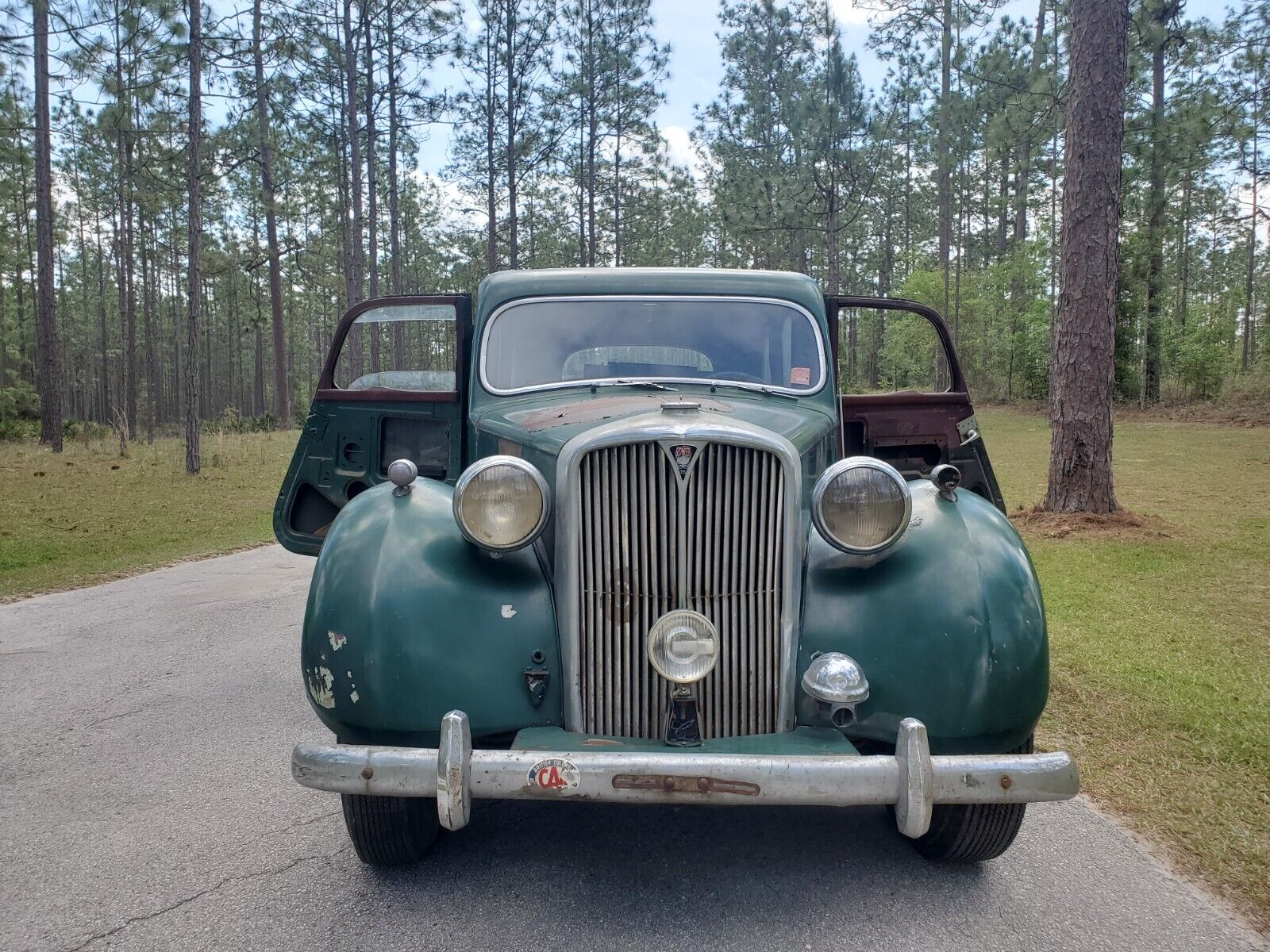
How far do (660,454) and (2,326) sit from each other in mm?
43214

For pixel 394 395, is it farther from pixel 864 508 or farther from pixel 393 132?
pixel 393 132

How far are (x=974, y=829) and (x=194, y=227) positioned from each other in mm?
16256

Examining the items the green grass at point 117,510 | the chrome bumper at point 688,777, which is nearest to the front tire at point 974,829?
the chrome bumper at point 688,777

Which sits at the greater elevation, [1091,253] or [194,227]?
[194,227]

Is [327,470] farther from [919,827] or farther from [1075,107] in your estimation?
[1075,107]

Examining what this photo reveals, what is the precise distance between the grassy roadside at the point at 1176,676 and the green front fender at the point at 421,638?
2.21m

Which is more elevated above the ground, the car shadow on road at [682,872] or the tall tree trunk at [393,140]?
the tall tree trunk at [393,140]

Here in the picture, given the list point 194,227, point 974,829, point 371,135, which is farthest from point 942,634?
point 371,135

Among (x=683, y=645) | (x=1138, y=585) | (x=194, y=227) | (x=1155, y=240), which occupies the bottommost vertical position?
(x=1138, y=585)

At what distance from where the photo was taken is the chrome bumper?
213 centimetres

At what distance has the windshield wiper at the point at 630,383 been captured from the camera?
3.60 metres

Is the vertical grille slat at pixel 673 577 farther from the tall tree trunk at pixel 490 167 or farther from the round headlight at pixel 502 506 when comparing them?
the tall tree trunk at pixel 490 167

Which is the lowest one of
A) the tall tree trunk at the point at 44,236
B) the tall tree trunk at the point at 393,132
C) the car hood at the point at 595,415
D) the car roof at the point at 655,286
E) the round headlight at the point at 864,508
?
the round headlight at the point at 864,508

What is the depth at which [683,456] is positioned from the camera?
2.55 meters
